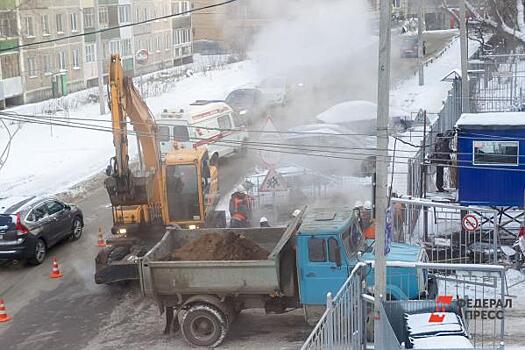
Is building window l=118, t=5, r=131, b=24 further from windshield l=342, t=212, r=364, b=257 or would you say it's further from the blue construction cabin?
windshield l=342, t=212, r=364, b=257

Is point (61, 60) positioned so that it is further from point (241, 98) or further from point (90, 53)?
point (241, 98)

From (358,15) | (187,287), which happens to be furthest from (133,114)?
(358,15)

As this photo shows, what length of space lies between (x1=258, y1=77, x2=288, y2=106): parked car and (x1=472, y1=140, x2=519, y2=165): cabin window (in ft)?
61.7

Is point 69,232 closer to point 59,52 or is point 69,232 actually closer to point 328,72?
point 328,72

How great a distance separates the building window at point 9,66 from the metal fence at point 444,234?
30.3 meters

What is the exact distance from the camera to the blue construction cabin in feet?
52.7

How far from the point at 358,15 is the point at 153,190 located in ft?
77.4

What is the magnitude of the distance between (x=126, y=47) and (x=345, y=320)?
47.2 meters

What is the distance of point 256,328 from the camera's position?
43.3 ft

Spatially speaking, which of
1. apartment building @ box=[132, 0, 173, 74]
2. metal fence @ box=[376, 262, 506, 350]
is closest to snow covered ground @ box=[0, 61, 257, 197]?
apartment building @ box=[132, 0, 173, 74]

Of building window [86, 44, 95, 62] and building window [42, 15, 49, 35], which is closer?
building window [42, 15, 49, 35]

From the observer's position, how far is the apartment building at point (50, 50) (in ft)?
143

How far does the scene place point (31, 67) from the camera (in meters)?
44.2

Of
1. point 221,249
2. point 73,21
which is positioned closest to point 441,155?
point 221,249
